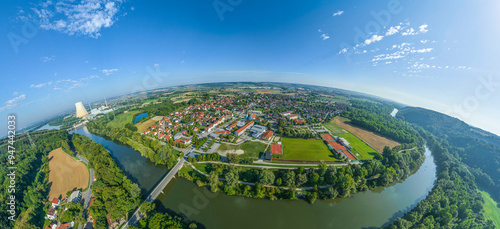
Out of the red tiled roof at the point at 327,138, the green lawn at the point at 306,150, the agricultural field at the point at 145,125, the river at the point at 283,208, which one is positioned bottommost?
the river at the point at 283,208

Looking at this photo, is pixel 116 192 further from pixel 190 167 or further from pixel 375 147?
pixel 375 147

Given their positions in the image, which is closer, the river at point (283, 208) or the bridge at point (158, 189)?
the bridge at point (158, 189)

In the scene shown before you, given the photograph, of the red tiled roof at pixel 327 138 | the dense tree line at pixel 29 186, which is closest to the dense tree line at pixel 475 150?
the red tiled roof at pixel 327 138

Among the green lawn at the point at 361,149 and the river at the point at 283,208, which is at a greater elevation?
the green lawn at the point at 361,149

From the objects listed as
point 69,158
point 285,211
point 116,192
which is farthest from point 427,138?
point 69,158

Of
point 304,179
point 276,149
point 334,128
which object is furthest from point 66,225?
point 334,128

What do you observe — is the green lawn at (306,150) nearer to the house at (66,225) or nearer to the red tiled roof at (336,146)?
the red tiled roof at (336,146)

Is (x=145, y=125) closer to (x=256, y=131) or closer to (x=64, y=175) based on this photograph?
(x=64, y=175)

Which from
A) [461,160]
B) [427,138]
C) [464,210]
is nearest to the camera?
[464,210]
